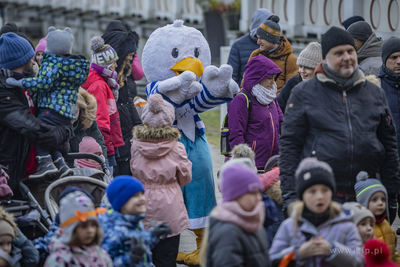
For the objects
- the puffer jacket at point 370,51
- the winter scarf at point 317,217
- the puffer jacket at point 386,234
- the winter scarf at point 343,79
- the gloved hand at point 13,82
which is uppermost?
the winter scarf at point 343,79

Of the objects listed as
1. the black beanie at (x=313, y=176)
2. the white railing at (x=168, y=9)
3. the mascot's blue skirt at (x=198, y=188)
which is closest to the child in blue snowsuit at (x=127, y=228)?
the black beanie at (x=313, y=176)

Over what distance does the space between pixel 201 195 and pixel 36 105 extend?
180cm

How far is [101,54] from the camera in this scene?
7031mm

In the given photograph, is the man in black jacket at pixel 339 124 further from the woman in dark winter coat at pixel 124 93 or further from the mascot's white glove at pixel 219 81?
the woman in dark winter coat at pixel 124 93

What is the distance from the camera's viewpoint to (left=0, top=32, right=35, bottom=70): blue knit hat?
16.3 ft

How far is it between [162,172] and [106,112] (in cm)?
162

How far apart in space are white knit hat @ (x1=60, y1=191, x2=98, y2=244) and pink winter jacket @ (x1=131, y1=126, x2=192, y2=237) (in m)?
1.43

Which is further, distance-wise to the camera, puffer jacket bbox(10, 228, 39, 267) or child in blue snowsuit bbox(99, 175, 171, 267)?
puffer jacket bbox(10, 228, 39, 267)

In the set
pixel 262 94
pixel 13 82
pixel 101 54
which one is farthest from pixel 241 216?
pixel 101 54

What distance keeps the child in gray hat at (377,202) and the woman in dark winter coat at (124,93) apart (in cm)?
362

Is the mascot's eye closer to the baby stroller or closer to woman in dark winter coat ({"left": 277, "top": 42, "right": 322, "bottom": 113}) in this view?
woman in dark winter coat ({"left": 277, "top": 42, "right": 322, "bottom": 113})

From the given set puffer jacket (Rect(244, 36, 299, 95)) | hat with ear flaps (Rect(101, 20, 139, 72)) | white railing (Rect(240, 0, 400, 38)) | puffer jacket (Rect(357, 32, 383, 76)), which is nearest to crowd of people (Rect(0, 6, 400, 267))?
puffer jacket (Rect(357, 32, 383, 76))

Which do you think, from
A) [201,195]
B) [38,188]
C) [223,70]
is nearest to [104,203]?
[38,188]

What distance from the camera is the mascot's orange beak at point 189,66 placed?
6.18 m
